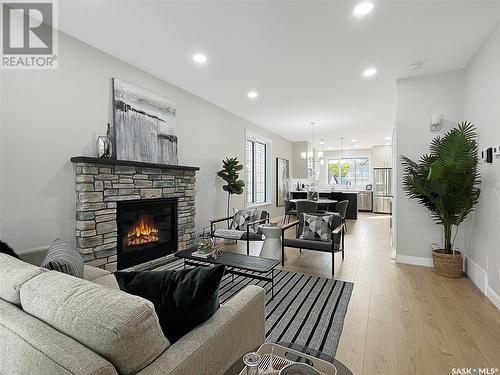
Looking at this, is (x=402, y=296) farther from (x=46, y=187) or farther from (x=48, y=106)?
(x=48, y=106)

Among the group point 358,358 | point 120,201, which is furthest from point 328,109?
point 358,358

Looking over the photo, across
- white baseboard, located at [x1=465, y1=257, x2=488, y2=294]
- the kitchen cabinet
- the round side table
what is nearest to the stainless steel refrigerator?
the kitchen cabinet

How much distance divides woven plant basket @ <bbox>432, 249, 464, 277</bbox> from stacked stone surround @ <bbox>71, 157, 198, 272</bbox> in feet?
12.9

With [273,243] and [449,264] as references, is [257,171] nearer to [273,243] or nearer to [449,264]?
[273,243]

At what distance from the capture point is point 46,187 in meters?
2.65

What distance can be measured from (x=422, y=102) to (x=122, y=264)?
483 cm

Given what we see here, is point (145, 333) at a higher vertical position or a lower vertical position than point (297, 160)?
lower

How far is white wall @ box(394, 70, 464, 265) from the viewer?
143 inches

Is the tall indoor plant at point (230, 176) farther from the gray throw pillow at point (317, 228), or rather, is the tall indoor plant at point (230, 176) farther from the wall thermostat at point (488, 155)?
the wall thermostat at point (488, 155)

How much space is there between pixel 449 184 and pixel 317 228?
1718 millimetres

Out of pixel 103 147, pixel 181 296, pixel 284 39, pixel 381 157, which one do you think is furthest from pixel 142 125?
pixel 381 157

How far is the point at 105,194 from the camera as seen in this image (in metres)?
3.06

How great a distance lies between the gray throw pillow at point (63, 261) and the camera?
1.60 m
